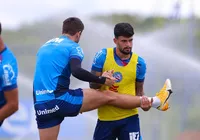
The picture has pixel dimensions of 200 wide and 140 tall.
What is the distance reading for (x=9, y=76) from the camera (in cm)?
486

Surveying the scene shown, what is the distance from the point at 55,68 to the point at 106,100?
621mm

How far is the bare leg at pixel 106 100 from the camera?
238 inches

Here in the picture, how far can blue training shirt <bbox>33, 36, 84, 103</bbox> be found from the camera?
5.89 metres

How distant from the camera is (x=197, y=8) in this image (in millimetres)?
11484

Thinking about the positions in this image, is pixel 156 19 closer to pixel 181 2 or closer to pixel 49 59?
pixel 181 2

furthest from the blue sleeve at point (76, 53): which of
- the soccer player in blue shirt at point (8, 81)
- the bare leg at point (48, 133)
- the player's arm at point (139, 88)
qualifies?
the soccer player in blue shirt at point (8, 81)

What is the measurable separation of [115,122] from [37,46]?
176 inches

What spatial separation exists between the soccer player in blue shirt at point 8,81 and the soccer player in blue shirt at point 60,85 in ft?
3.19

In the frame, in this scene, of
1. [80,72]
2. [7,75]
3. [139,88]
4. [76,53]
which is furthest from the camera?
[139,88]

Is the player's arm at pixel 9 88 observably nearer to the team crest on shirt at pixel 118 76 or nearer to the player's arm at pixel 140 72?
the team crest on shirt at pixel 118 76

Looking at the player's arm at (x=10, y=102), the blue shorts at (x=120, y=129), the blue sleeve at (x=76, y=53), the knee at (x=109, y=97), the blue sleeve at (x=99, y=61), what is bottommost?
the blue shorts at (x=120, y=129)

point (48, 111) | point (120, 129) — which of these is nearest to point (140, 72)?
point (120, 129)

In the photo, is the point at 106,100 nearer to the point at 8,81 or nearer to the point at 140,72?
the point at 140,72

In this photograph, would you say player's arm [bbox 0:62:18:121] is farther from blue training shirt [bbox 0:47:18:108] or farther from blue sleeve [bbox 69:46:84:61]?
blue sleeve [bbox 69:46:84:61]
